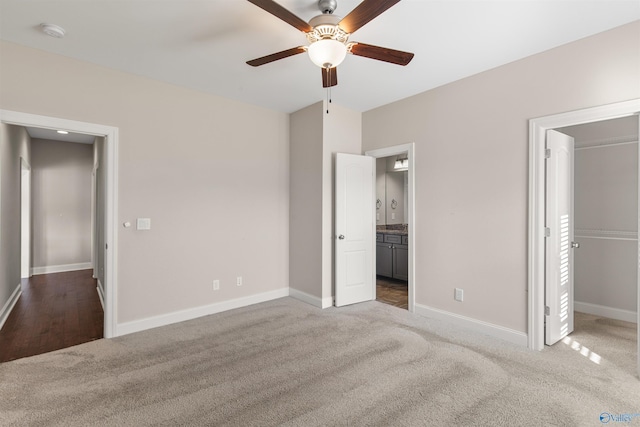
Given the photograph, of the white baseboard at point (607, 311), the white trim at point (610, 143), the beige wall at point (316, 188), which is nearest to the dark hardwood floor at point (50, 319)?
the beige wall at point (316, 188)

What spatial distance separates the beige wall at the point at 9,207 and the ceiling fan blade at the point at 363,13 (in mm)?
3988

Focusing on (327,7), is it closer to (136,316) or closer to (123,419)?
(123,419)

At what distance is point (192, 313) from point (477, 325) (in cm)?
322

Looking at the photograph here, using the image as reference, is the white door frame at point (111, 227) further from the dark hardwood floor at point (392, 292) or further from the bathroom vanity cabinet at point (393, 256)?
the bathroom vanity cabinet at point (393, 256)

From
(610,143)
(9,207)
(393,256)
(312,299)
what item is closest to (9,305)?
(9,207)

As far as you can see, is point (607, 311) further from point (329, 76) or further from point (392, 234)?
point (329, 76)

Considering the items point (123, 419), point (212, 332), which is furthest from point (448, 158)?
point (123, 419)

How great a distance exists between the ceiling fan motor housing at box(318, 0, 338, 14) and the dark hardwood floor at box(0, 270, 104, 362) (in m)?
3.68

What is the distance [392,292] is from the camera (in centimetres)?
499

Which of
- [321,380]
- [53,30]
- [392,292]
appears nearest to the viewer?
[321,380]

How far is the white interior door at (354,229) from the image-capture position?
4266mm

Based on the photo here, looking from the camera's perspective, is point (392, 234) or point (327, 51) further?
point (392, 234)

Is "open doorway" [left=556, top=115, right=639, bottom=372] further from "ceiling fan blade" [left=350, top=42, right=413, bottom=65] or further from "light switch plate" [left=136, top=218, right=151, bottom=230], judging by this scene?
"light switch plate" [left=136, top=218, right=151, bottom=230]

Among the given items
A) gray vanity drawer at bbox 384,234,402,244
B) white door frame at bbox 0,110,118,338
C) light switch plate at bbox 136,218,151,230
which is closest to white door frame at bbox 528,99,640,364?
gray vanity drawer at bbox 384,234,402,244
